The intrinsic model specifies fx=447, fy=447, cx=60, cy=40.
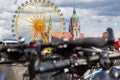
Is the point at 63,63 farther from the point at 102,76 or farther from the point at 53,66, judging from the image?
the point at 102,76

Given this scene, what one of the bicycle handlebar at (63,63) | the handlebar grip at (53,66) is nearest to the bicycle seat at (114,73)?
the bicycle handlebar at (63,63)

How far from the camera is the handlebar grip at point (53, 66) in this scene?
594cm

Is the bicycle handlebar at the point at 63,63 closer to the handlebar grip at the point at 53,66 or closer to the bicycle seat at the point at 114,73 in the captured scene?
the handlebar grip at the point at 53,66

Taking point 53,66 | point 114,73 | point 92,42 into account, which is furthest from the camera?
point 114,73

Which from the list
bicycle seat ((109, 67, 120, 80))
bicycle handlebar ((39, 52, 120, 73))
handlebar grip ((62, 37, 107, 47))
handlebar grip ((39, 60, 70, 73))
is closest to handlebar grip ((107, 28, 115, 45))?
handlebar grip ((62, 37, 107, 47))

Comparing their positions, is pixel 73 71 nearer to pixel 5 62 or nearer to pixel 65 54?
pixel 65 54

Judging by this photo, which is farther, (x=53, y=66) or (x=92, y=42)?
(x=53, y=66)

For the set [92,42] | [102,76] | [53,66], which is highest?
[92,42]

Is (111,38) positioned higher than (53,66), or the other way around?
(111,38)

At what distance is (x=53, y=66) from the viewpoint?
19.9ft

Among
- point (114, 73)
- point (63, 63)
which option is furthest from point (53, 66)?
point (114, 73)

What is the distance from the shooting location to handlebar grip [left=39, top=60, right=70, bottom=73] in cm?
594

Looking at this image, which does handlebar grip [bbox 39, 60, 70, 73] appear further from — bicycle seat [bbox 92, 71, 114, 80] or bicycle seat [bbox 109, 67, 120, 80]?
bicycle seat [bbox 109, 67, 120, 80]

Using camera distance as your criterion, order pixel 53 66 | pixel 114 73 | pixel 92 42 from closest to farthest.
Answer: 1. pixel 92 42
2. pixel 53 66
3. pixel 114 73
